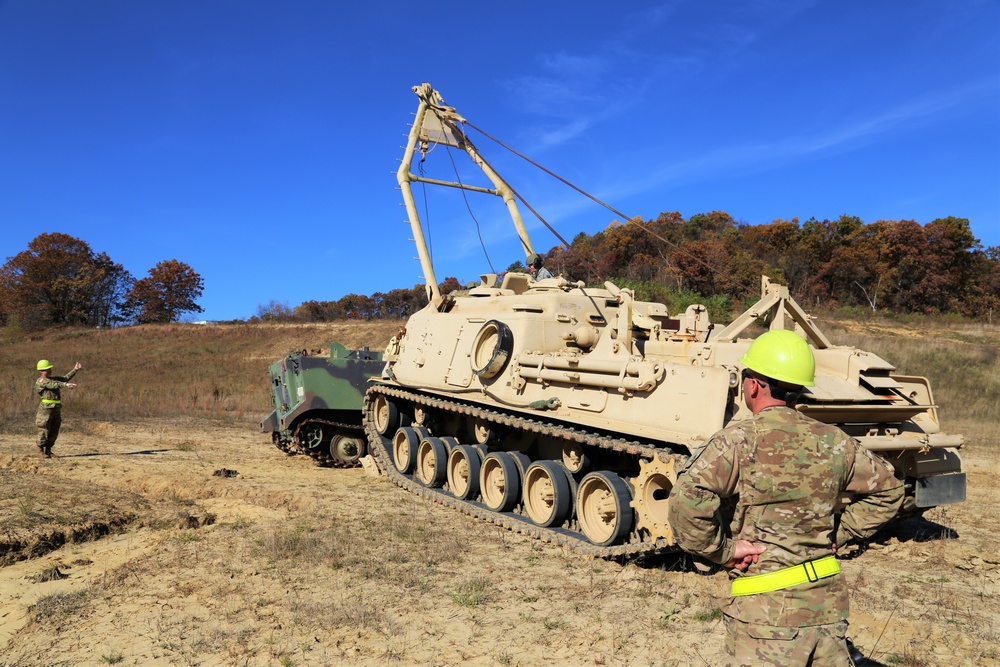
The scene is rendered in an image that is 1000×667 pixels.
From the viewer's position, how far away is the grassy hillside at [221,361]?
2000 cm

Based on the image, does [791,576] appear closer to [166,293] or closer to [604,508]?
[604,508]

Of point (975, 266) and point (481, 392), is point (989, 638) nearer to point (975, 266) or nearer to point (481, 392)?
point (481, 392)

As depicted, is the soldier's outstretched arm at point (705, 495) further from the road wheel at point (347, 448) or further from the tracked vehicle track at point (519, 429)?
the road wheel at point (347, 448)

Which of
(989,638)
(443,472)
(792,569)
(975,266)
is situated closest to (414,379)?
(443,472)

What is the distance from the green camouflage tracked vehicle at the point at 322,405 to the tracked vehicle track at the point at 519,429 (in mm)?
721

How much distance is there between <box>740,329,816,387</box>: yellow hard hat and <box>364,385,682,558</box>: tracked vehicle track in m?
3.10

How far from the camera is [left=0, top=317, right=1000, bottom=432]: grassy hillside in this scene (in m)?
20.0

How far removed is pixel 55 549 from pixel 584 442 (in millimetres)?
5390

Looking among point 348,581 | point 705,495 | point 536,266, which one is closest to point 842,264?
point 536,266

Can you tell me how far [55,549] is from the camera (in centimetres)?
729

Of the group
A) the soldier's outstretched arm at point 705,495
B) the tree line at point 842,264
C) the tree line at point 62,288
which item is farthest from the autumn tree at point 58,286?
the soldier's outstretched arm at point 705,495

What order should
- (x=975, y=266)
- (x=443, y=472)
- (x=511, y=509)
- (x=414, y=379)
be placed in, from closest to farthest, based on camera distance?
(x=511, y=509) < (x=443, y=472) < (x=414, y=379) < (x=975, y=266)

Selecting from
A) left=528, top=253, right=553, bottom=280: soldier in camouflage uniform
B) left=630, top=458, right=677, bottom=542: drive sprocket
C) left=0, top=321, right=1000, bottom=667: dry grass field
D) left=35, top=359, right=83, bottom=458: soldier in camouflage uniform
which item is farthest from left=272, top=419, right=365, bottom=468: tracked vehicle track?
left=630, top=458, right=677, bottom=542: drive sprocket

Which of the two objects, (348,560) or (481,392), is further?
(481,392)
